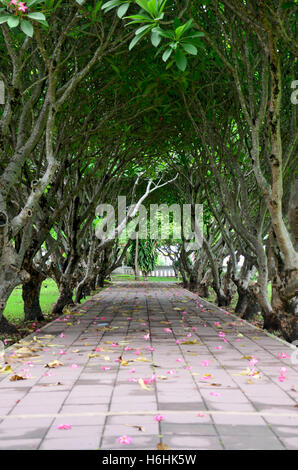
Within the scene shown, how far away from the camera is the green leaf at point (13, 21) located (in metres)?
4.38

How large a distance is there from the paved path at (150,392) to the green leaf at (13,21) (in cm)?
339

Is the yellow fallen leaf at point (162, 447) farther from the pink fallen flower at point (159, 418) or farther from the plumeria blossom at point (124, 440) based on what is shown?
the pink fallen flower at point (159, 418)

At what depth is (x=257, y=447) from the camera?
3.32 meters

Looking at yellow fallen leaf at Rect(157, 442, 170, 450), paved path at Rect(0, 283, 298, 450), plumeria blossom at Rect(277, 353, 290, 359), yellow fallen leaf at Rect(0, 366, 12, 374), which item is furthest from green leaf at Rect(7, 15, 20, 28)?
plumeria blossom at Rect(277, 353, 290, 359)

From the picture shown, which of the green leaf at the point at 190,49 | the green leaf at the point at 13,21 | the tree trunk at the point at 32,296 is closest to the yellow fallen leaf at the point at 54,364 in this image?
the green leaf at the point at 13,21

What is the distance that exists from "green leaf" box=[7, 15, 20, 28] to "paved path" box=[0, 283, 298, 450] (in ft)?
11.1

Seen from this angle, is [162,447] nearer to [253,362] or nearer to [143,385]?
[143,385]

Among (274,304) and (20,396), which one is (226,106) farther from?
(20,396)

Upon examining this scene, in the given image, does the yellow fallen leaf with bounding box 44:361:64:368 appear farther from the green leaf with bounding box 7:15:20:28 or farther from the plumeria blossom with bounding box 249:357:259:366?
the green leaf with bounding box 7:15:20:28

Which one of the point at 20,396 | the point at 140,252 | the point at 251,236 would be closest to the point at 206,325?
the point at 251,236

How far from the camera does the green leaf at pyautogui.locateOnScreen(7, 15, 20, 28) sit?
4.38 m

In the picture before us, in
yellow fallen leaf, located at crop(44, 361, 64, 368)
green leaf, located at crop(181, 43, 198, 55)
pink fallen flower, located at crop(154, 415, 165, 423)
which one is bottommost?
yellow fallen leaf, located at crop(44, 361, 64, 368)

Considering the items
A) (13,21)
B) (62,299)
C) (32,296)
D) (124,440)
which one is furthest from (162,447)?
(62,299)

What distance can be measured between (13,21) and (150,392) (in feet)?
12.2
